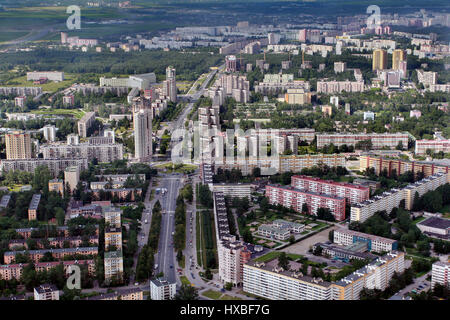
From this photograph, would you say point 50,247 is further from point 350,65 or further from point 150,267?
point 350,65

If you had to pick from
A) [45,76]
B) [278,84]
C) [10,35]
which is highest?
[10,35]

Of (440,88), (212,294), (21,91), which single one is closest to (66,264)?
(212,294)

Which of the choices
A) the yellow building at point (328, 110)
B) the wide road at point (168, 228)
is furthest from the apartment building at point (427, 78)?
the wide road at point (168, 228)

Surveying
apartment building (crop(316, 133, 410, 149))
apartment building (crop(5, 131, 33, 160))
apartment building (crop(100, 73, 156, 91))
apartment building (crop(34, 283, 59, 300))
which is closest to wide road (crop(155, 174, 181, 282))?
apartment building (crop(34, 283, 59, 300))

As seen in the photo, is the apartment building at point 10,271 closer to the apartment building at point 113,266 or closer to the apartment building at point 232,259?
the apartment building at point 113,266

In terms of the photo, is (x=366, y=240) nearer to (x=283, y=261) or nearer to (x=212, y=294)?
(x=283, y=261)
